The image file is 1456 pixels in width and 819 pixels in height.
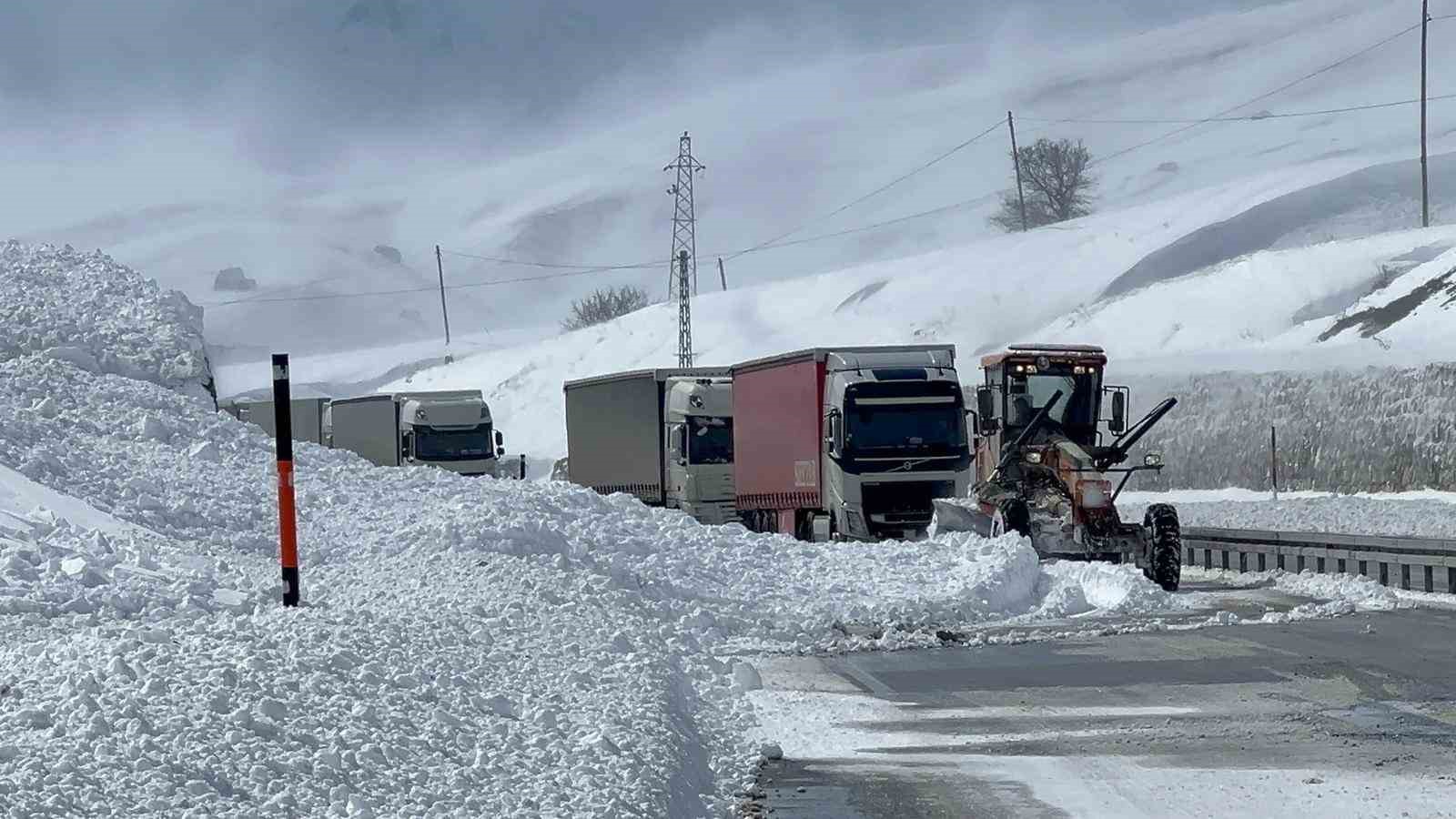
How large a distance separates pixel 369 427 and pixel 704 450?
1406 centimetres

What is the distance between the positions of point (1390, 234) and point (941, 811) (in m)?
77.0

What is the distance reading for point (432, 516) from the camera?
18.9 metres

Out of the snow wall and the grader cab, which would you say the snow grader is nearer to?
the grader cab

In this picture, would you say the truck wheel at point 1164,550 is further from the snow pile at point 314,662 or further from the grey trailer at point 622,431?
the grey trailer at point 622,431

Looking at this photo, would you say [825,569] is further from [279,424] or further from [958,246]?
[958,246]

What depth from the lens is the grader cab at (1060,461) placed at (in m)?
24.9

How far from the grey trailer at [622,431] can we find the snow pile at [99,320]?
1848cm

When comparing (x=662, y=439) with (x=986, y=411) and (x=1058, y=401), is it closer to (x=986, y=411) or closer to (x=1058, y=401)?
(x=1058, y=401)

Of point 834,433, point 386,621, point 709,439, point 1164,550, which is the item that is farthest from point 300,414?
point 386,621

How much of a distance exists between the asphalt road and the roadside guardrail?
5.57 meters

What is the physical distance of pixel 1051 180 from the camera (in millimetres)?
146500

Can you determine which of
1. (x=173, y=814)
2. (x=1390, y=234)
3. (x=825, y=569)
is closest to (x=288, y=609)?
(x=173, y=814)

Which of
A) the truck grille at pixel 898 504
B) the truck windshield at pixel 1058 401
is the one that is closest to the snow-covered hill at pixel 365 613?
the truck windshield at pixel 1058 401

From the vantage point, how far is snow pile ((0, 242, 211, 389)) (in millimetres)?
21156
